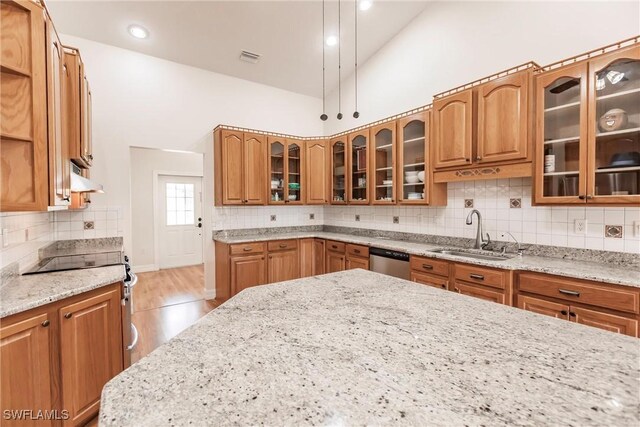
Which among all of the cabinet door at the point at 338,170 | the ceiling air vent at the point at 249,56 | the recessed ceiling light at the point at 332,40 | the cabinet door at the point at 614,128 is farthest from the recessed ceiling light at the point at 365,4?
the cabinet door at the point at 614,128

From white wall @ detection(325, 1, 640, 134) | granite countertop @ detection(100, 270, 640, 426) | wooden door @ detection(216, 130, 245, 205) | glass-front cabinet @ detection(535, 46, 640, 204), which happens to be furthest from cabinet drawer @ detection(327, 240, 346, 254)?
granite countertop @ detection(100, 270, 640, 426)

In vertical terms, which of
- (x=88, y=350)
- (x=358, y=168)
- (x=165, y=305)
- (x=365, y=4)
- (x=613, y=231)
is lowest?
(x=165, y=305)

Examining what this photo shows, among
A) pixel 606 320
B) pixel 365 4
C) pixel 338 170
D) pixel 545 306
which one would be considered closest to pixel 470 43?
pixel 365 4

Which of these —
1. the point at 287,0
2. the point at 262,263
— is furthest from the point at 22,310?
the point at 287,0

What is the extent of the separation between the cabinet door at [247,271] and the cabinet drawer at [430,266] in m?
1.94

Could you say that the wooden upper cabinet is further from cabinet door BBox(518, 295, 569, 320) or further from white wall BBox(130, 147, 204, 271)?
white wall BBox(130, 147, 204, 271)

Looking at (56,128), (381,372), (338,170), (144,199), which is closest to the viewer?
(381,372)

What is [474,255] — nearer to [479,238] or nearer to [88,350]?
[479,238]

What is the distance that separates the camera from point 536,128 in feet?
7.35

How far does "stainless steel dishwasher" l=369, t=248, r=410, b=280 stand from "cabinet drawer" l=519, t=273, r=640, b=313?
104 cm

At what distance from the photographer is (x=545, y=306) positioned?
6.56 ft

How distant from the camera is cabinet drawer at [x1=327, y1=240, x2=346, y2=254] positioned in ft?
12.3

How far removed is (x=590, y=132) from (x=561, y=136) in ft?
0.65

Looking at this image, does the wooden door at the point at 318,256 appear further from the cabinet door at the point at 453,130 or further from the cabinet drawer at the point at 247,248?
the cabinet door at the point at 453,130
